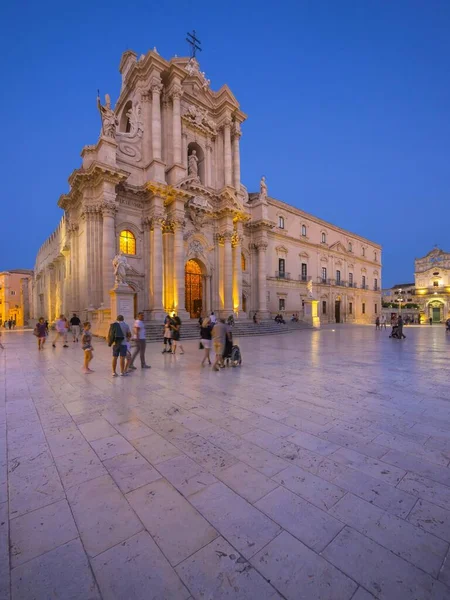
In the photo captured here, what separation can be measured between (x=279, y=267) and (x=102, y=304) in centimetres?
2166

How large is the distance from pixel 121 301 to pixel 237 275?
13.3 m

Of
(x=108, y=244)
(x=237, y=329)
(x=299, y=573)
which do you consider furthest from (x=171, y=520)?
(x=237, y=329)

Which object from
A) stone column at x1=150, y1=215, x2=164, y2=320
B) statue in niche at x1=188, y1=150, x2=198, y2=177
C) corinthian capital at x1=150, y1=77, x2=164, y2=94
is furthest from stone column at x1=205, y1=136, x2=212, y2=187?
stone column at x1=150, y1=215, x2=164, y2=320

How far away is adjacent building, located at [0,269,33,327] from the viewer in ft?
177

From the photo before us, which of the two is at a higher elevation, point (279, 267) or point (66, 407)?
point (279, 267)

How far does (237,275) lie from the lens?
2598 cm

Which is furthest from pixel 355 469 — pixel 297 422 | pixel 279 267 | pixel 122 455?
pixel 279 267

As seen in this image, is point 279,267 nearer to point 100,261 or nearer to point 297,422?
point 100,261

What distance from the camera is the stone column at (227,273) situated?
24.5 metres

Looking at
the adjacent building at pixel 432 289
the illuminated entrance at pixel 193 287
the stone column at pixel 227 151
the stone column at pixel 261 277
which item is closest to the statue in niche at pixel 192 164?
the stone column at pixel 227 151

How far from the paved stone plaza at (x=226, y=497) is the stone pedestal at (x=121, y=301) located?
9546 mm

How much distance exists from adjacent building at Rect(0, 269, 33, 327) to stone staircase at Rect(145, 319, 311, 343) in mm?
47700

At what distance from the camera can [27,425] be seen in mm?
4035

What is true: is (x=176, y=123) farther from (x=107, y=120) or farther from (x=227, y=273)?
(x=227, y=273)
